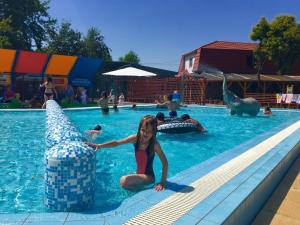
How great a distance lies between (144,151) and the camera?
4555mm

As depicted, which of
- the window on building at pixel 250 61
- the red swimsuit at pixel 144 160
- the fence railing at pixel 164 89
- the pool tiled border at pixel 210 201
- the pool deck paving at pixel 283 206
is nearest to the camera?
the pool tiled border at pixel 210 201

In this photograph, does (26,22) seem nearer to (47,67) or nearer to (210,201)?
(47,67)

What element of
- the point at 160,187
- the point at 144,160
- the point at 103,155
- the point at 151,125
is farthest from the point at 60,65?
the point at 160,187

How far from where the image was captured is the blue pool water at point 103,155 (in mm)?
4797

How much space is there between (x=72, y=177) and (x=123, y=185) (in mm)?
1460

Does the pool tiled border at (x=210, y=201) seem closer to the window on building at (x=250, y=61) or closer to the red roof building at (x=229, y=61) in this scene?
the red roof building at (x=229, y=61)

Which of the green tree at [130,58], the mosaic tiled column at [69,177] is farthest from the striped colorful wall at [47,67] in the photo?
the green tree at [130,58]

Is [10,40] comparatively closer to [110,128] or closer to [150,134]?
[110,128]

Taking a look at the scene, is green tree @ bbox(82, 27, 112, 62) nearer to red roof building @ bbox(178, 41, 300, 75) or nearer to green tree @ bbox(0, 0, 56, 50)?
green tree @ bbox(0, 0, 56, 50)

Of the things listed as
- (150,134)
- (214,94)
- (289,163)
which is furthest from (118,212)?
(214,94)

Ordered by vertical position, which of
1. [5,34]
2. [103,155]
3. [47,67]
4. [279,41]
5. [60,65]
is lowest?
[103,155]

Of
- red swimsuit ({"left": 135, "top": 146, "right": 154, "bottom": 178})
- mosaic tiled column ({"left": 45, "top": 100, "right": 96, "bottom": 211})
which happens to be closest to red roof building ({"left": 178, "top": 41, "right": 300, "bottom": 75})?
red swimsuit ({"left": 135, "top": 146, "right": 154, "bottom": 178})

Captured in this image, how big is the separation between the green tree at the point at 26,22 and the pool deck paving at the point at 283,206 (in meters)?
32.6

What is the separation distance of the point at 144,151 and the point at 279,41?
2491 centimetres
